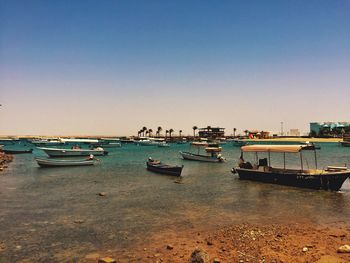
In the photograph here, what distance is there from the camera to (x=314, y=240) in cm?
1356

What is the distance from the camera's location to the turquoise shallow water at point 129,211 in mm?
14492

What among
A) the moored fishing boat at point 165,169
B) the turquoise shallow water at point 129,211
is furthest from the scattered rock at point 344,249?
the moored fishing boat at point 165,169

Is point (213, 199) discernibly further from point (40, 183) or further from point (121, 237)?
point (40, 183)

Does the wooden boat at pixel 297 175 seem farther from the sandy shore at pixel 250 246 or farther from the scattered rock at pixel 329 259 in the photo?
the scattered rock at pixel 329 259

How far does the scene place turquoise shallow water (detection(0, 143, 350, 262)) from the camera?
47.5 feet

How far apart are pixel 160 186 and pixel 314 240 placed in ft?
66.0

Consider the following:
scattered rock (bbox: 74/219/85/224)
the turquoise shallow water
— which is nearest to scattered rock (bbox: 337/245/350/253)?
the turquoise shallow water

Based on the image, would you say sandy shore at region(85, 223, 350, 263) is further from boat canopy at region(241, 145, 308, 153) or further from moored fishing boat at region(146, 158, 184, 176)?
moored fishing boat at region(146, 158, 184, 176)

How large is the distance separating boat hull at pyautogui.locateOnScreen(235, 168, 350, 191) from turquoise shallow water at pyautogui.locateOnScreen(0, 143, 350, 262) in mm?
1060

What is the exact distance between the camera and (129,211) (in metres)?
20.6

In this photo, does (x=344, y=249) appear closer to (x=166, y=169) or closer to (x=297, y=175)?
(x=297, y=175)

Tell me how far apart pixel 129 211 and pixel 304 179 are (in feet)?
57.2

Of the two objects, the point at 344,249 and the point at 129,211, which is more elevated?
the point at 344,249

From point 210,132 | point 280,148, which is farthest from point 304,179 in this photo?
point 210,132
